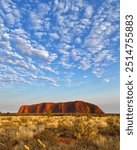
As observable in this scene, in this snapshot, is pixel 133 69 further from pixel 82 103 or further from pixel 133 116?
pixel 82 103

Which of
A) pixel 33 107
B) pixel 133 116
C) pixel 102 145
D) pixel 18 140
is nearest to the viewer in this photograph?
pixel 133 116

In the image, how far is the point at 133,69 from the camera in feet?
20.6

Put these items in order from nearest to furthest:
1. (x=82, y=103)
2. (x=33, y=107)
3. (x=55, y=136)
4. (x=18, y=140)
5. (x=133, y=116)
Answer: (x=133, y=116), (x=55, y=136), (x=18, y=140), (x=82, y=103), (x=33, y=107)

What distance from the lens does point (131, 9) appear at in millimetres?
6508

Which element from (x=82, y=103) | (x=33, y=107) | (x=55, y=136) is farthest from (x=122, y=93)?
(x=33, y=107)

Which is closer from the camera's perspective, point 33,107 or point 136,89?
point 136,89

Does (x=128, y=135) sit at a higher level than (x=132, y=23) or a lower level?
lower

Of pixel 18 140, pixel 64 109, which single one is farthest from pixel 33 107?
pixel 18 140

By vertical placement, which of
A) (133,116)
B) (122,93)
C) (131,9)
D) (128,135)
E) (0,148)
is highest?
(131,9)

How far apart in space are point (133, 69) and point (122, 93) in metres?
0.58

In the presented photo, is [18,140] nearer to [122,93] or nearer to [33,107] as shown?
[122,93]

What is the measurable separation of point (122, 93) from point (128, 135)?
36.4 inches

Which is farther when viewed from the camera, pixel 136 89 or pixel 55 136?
pixel 55 136

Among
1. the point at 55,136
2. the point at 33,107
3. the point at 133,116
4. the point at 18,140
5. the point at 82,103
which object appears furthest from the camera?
the point at 33,107
